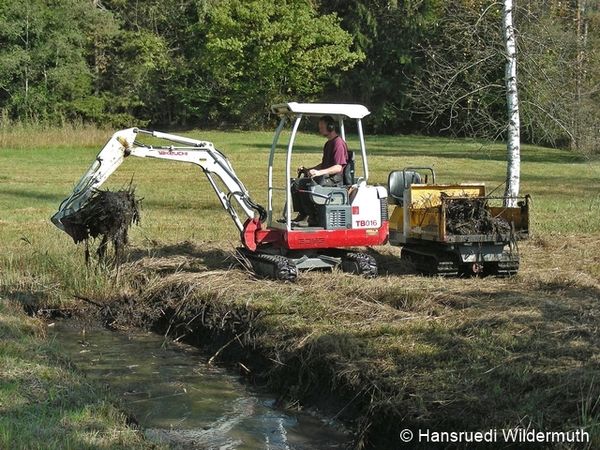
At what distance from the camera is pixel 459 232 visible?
37.1ft

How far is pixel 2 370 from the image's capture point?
7.30 m

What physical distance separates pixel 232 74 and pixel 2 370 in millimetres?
46071

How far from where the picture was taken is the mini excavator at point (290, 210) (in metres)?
11.3

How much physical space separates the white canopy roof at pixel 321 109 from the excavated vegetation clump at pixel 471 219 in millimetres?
1674

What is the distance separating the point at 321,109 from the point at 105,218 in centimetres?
303

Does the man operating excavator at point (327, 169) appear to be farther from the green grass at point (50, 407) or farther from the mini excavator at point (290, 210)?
the green grass at point (50, 407)

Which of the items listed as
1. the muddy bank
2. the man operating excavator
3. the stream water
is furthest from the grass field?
the man operating excavator

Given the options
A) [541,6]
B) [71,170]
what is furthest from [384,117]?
[541,6]

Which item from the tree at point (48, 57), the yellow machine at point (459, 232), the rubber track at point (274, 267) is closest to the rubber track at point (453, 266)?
the yellow machine at point (459, 232)

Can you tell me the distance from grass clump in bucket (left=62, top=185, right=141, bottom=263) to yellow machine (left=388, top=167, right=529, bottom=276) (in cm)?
367

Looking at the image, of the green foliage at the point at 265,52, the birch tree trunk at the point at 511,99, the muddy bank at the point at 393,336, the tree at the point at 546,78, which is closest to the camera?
the muddy bank at the point at 393,336

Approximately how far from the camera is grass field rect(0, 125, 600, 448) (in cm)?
664

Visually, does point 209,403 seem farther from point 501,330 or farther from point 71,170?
point 71,170

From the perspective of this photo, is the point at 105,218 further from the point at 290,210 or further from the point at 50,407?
the point at 50,407
